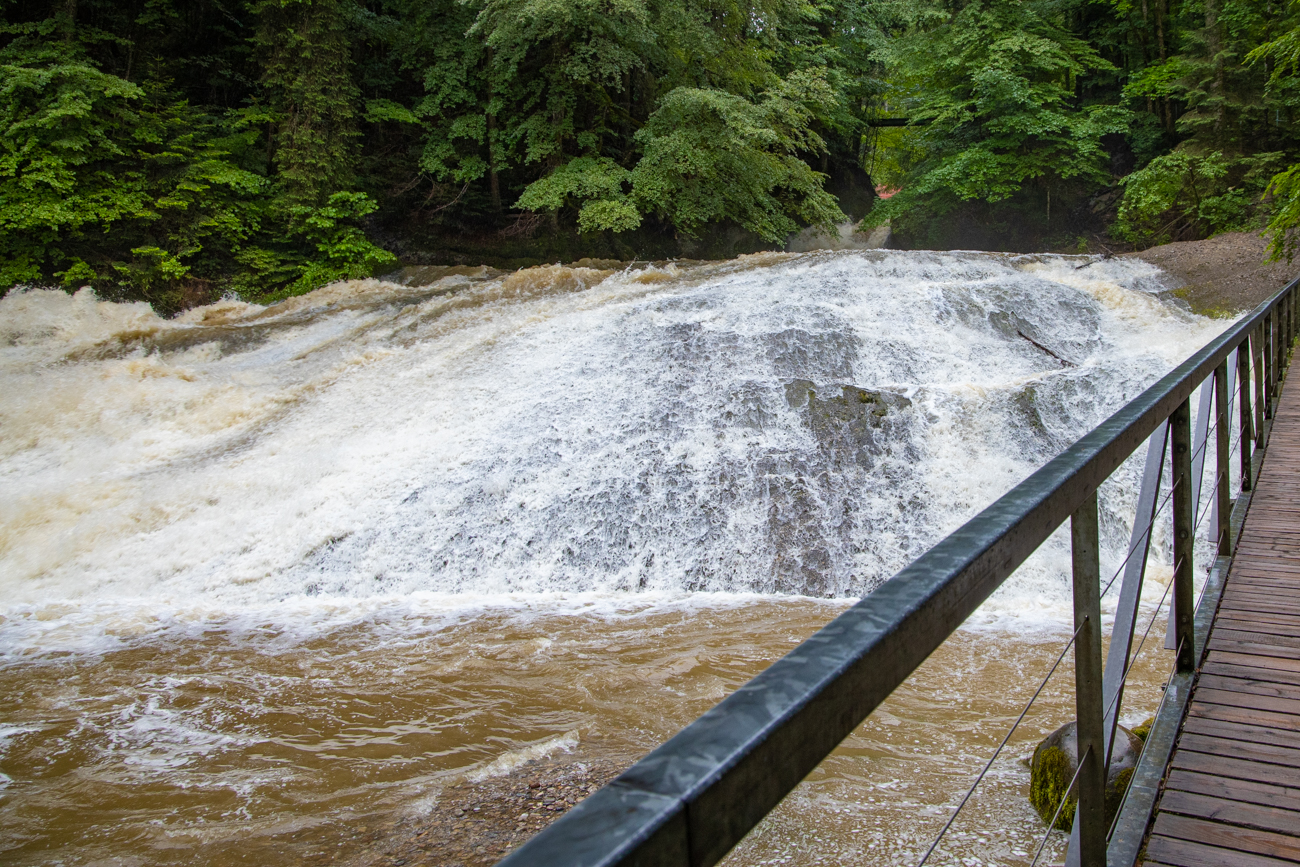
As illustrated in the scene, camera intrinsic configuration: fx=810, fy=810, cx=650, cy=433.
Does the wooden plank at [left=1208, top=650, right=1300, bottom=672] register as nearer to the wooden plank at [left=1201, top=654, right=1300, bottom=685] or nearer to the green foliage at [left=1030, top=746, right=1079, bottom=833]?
the wooden plank at [left=1201, top=654, right=1300, bottom=685]

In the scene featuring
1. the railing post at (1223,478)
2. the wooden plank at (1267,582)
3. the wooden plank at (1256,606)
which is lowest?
the wooden plank at (1256,606)

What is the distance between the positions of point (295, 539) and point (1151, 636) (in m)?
6.66

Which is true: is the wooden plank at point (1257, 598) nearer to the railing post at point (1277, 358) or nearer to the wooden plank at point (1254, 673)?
the wooden plank at point (1254, 673)

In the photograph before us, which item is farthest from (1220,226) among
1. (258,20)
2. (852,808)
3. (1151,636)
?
(258,20)

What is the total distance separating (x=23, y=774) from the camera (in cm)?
379

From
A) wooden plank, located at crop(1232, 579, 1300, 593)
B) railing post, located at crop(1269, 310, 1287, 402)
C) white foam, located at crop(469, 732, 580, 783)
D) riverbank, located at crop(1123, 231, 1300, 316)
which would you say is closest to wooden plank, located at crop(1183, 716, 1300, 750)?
wooden plank, located at crop(1232, 579, 1300, 593)

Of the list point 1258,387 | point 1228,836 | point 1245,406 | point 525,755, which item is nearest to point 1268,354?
point 1258,387

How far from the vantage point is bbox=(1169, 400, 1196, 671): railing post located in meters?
2.21

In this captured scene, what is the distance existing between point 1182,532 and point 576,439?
6.17 m

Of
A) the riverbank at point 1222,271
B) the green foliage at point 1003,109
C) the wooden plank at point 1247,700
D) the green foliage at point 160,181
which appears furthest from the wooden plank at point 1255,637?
the green foliage at point 1003,109

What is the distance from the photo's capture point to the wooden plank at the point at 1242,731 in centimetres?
214

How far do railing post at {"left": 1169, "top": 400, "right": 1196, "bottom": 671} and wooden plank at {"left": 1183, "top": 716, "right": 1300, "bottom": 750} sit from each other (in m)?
0.29

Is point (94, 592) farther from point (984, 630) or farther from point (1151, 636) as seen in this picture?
point (1151, 636)

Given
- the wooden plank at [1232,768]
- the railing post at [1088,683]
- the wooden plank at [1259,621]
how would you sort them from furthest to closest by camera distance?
the wooden plank at [1259,621], the wooden plank at [1232,768], the railing post at [1088,683]
